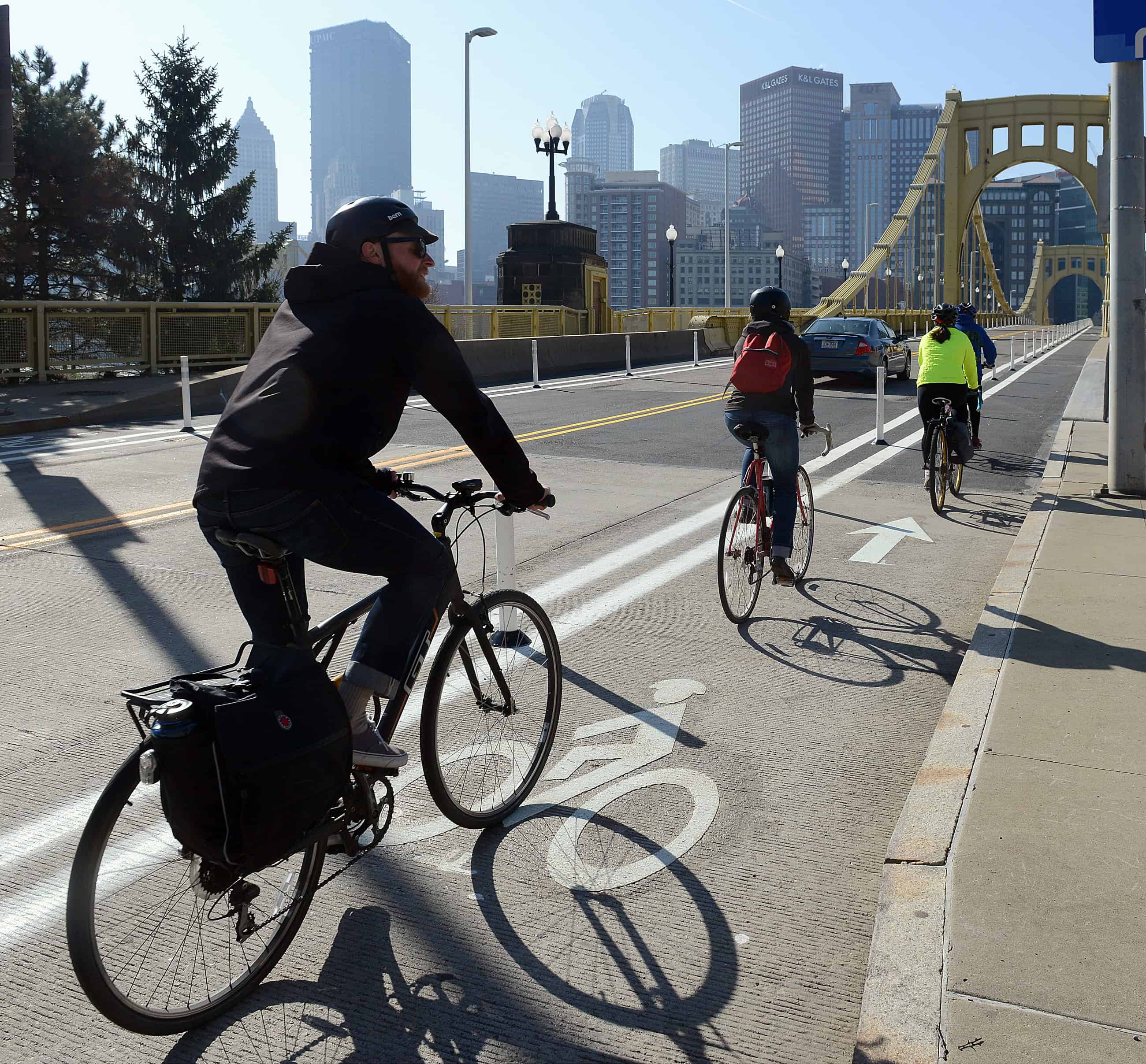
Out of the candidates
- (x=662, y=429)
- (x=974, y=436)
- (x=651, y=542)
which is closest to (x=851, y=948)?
(x=651, y=542)

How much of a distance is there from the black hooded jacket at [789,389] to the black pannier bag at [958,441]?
13.8 feet

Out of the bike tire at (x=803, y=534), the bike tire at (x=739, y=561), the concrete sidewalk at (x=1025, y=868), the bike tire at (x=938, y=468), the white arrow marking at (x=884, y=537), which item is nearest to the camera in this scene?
the concrete sidewalk at (x=1025, y=868)

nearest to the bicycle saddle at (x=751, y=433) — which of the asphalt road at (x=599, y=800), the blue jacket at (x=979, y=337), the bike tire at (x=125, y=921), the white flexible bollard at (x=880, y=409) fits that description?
the asphalt road at (x=599, y=800)

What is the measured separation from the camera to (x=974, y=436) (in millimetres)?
13078

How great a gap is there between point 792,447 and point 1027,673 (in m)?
2.33

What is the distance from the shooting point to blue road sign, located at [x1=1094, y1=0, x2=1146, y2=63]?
938cm

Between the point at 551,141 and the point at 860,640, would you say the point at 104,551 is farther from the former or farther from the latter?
the point at 551,141

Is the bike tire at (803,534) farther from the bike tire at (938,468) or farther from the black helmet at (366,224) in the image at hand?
the black helmet at (366,224)

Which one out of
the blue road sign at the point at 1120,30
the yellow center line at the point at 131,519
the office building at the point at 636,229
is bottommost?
the yellow center line at the point at 131,519

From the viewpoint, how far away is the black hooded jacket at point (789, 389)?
754 centimetres

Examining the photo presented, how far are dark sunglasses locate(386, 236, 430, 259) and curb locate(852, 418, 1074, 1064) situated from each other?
2.14 meters

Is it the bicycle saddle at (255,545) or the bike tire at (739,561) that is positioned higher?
the bicycle saddle at (255,545)

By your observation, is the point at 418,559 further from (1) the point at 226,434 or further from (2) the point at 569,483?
(2) the point at 569,483

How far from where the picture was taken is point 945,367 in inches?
458
